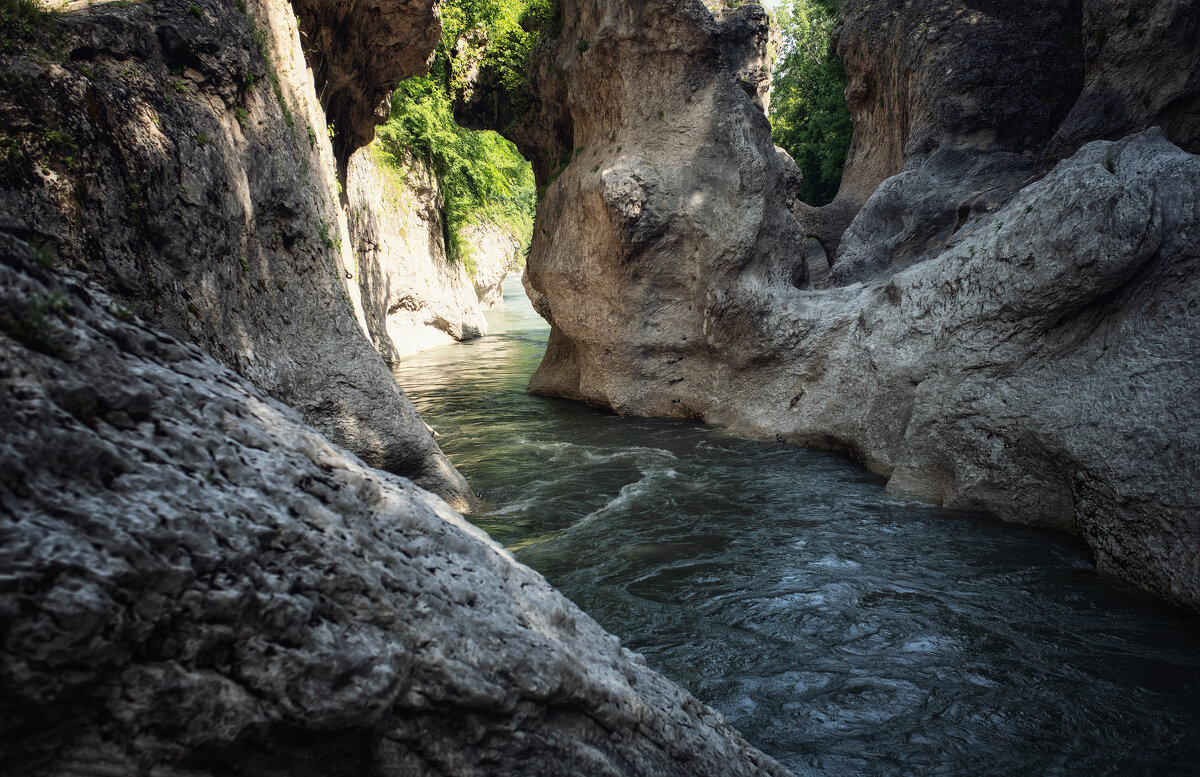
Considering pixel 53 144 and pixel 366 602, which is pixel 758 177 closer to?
pixel 53 144

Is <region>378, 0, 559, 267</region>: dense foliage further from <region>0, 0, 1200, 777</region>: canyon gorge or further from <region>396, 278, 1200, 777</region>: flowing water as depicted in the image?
<region>396, 278, 1200, 777</region>: flowing water

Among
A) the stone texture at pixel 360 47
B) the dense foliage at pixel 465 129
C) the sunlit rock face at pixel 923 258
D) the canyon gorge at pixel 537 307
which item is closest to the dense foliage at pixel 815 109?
the canyon gorge at pixel 537 307

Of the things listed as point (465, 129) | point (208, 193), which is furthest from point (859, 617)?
point (465, 129)

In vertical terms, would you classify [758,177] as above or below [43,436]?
above

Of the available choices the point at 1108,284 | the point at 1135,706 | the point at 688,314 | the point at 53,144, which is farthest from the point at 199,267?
the point at 688,314

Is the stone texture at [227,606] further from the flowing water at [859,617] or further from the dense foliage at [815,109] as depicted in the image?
the dense foliage at [815,109]

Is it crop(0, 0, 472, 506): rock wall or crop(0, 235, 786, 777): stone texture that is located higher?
crop(0, 0, 472, 506): rock wall

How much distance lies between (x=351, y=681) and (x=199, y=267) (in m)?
3.75

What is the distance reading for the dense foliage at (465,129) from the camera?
1450 cm

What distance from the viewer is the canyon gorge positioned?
5.22 ft

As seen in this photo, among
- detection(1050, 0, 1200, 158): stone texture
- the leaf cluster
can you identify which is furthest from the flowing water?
the leaf cluster

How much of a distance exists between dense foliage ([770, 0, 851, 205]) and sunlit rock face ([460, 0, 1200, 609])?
6294mm

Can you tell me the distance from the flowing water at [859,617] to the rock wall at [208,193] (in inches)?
71.8

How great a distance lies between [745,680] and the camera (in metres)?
4.09
